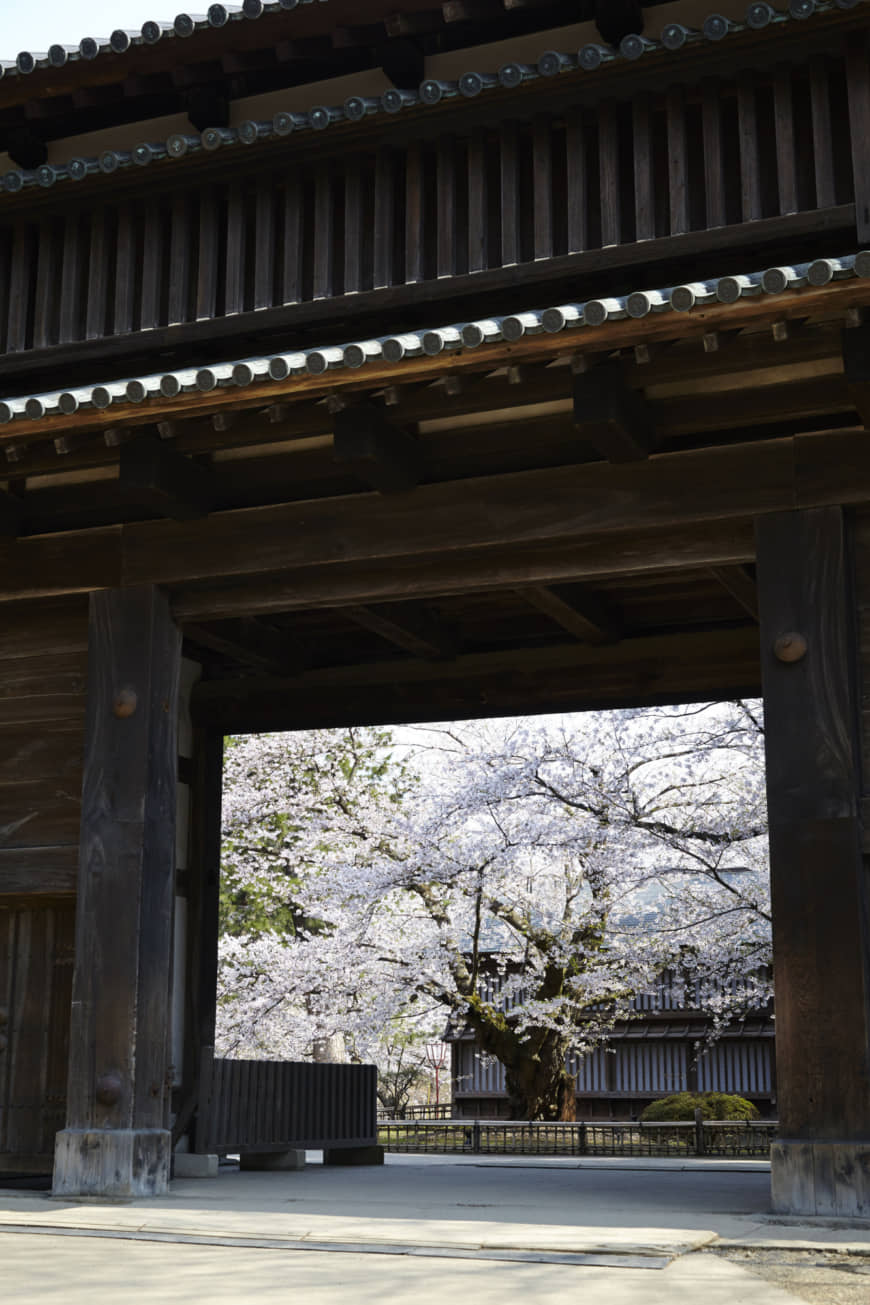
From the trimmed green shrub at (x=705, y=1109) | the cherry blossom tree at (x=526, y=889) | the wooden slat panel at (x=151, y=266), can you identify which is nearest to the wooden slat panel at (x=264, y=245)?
the wooden slat panel at (x=151, y=266)

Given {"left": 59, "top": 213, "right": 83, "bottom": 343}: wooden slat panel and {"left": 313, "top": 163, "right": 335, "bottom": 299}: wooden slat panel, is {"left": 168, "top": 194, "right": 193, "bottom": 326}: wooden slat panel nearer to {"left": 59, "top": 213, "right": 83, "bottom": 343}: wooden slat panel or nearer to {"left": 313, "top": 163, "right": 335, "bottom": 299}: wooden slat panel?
{"left": 59, "top": 213, "right": 83, "bottom": 343}: wooden slat panel

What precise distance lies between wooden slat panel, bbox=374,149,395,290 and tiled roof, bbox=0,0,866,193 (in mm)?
364

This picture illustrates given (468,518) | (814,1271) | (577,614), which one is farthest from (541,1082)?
(814,1271)

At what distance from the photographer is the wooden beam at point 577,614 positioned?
8.96 meters

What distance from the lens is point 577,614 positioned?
9.45 m

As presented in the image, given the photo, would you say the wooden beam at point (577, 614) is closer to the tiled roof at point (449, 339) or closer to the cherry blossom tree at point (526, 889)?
the tiled roof at point (449, 339)

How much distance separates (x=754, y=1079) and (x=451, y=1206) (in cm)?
2070

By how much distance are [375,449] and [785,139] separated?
2.69 meters

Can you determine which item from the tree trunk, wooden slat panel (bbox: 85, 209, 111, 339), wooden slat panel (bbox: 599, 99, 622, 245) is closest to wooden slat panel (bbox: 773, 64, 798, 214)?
wooden slat panel (bbox: 599, 99, 622, 245)

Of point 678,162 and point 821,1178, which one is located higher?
point 678,162

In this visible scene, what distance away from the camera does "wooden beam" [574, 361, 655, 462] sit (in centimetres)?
680

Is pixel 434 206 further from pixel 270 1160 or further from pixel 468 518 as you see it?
pixel 270 1160

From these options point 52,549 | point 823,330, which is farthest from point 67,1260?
point 823,330

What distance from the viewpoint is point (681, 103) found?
299 inches
